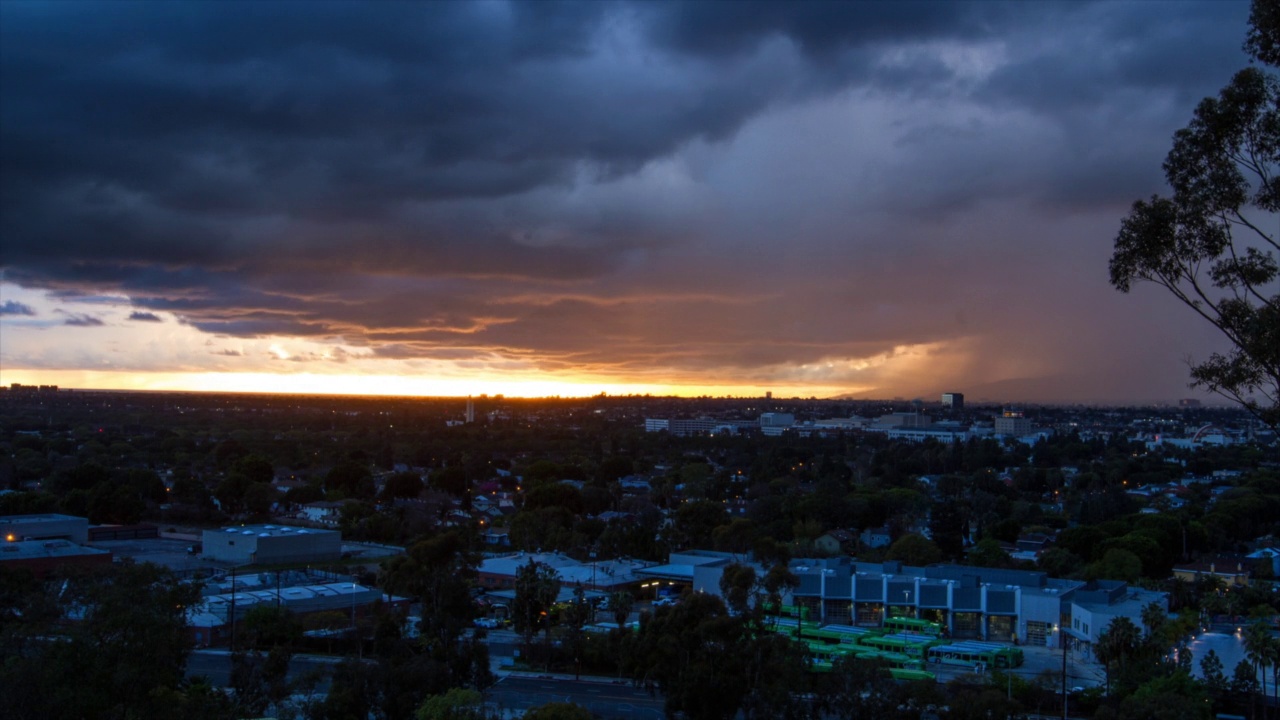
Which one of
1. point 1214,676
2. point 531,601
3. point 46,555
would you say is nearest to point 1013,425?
point 1214,676

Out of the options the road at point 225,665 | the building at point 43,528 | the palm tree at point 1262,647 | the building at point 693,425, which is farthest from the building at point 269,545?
the building at point 693,425

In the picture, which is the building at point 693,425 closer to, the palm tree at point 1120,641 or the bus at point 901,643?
the bus at point 901,643

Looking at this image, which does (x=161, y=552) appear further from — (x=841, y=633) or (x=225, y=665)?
(x=841, y=633)

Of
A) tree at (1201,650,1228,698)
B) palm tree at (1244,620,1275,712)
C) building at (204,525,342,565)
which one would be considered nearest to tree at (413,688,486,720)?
tree at (1201,650,1228,698)

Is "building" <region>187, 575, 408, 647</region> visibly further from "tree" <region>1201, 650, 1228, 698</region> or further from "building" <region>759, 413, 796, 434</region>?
"building" <region>759, 413, 796, 434</region>

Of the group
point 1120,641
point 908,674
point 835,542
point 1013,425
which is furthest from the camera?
point 1013,425

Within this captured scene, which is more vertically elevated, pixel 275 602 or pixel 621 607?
pixel 621 607
